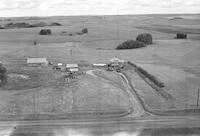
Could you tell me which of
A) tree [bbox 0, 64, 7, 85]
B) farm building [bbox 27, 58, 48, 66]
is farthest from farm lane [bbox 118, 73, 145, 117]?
farm building [bbox 27, 58, 48, 66]

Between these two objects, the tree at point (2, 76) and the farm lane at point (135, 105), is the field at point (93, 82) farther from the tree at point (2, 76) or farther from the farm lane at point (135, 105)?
the farm lane at point (135, 105)

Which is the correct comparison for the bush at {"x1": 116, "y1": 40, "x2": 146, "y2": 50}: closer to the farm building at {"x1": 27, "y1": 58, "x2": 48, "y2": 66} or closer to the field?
the field

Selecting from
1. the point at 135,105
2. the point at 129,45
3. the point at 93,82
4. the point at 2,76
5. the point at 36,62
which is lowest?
the point at 135,105

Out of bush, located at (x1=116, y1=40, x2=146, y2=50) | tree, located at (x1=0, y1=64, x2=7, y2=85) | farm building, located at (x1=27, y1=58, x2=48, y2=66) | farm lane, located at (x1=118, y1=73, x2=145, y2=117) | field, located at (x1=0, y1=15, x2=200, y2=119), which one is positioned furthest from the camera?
bush, located at (x1=116, y1=40, x2=146, y2=50)

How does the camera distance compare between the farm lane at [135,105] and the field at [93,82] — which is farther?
the field at [93,82]

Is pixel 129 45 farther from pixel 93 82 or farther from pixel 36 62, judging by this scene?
pixel 93 82

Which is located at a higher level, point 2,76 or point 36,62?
point 2,76

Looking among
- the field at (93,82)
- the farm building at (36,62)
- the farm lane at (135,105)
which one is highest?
the farm building at (36,62)

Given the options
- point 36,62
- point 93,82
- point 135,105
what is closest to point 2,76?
point 36,62

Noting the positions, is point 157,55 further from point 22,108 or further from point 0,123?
point 0,123

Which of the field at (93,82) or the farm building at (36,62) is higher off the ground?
the farm building at (36,62)

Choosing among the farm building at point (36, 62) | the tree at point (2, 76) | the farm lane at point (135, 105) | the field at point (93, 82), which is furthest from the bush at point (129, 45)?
the tree at point (2, 76)

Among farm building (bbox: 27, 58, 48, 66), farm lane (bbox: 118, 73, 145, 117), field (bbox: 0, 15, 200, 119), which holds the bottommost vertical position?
farm lane (bbox: 118, 73, 145, 117)
